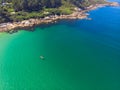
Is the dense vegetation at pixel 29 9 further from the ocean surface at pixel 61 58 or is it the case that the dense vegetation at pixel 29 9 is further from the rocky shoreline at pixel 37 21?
the ocean surface at pixel 61 58

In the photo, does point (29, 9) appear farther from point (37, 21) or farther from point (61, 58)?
point (61, 58)

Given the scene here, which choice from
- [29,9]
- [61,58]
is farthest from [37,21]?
[61,58]

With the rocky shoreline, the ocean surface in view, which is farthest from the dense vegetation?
the ocean surface

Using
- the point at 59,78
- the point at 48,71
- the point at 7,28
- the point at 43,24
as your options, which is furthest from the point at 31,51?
the point at 43,24

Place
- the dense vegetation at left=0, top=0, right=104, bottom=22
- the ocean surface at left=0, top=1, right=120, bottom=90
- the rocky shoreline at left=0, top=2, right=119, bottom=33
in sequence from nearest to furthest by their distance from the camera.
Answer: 1. the ocean surface at left=0, top=1, right=120, bottom=90
2. the rocky shoreline at left=0, top=2, right=119, bottom=33
3. the dense vegetation at left=0, top=0, right=104, bottom=22

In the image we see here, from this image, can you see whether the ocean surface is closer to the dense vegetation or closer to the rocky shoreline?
the rocky shoreline

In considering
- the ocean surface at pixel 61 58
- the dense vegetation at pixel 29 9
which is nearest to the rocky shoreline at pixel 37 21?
the dense vegetation at pixel 29 9

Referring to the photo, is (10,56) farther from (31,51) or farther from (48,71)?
(48,71)
